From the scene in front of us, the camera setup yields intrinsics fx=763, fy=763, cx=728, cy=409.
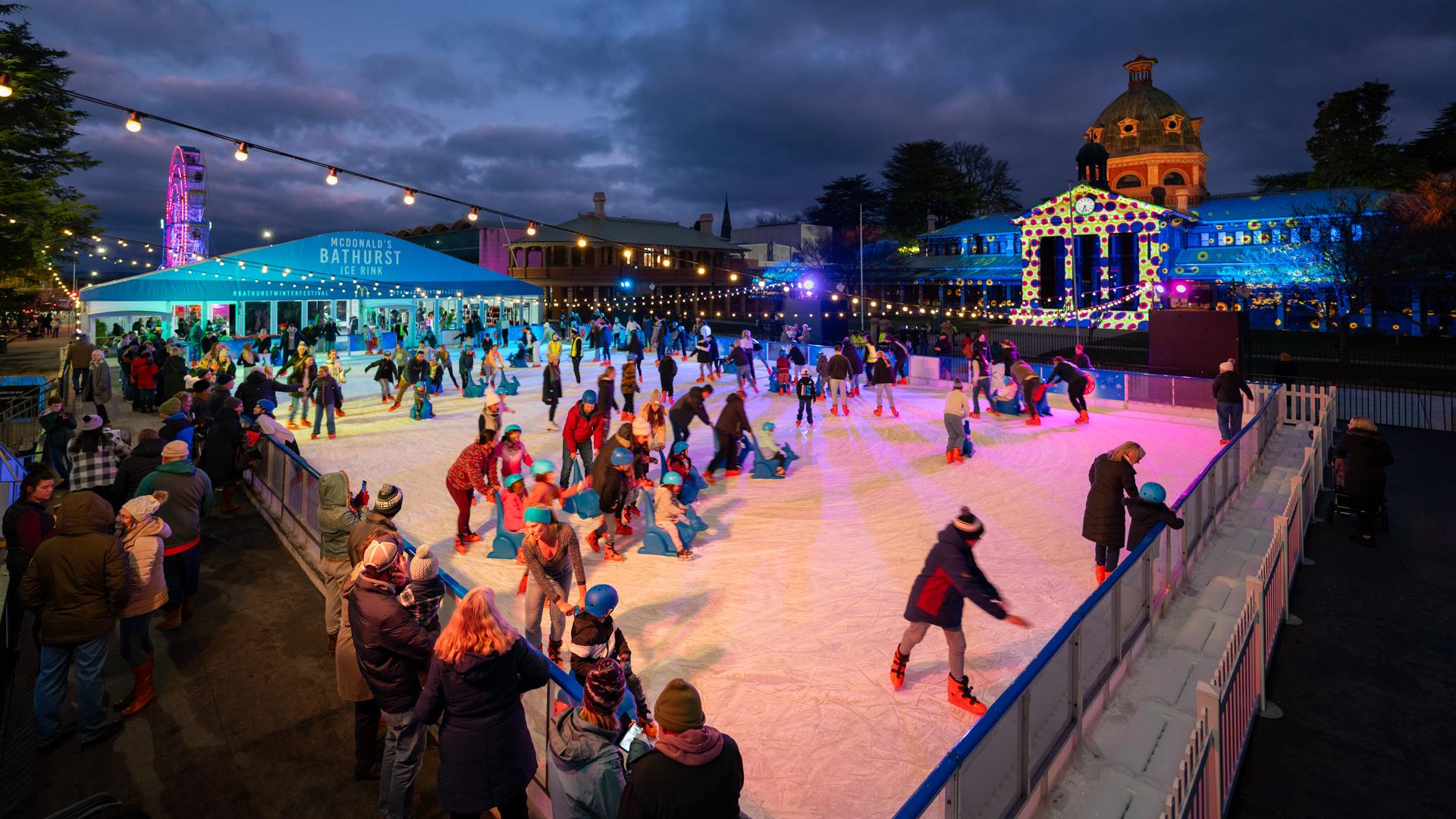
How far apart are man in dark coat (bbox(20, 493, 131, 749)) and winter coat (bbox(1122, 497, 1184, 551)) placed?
739 cm

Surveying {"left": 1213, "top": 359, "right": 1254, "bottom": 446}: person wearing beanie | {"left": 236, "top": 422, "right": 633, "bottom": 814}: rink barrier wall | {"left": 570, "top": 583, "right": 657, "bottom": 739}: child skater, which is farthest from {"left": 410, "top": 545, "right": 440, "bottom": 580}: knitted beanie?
{"left": 1213, "top": 359, "right": 1254, "bottom": 446}: person wearing beanie

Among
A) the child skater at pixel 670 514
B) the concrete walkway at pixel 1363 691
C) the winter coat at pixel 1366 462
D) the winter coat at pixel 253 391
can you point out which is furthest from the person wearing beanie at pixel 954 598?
the winter coat at pixel 253 391

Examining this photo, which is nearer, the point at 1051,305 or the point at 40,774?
the point at 40,774

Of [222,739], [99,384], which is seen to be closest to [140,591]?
[222,739]

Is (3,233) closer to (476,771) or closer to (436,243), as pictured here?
(476,771)

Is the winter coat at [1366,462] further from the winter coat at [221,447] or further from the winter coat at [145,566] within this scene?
the winter coat at [221,447]

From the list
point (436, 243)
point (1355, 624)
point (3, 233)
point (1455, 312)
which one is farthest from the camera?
point (436, 243)

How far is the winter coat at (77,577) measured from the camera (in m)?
4.39

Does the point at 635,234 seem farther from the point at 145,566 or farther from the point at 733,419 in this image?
the point at 145,566

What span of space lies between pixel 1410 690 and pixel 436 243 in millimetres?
64599

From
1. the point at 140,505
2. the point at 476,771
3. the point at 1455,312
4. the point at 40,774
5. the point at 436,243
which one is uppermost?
the point at 436,243

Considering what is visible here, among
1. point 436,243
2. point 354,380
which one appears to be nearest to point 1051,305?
point 354,380

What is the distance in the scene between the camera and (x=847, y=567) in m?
7.93

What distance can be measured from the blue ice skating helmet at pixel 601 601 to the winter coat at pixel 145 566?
304 centimetres
